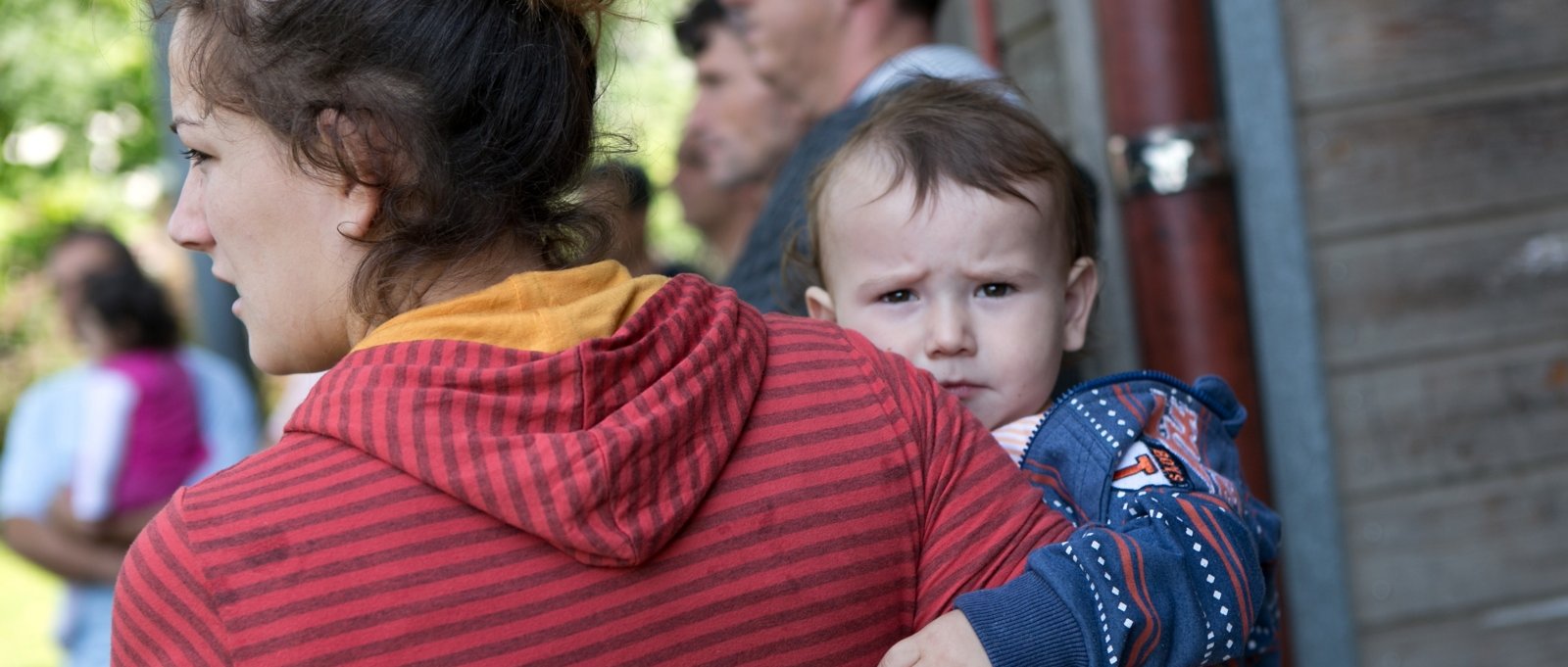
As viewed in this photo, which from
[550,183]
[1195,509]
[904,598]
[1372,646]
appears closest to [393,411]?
[550,183]

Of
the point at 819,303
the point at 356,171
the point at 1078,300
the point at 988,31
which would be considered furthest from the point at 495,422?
the point at 988,31

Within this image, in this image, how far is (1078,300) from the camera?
2.07m

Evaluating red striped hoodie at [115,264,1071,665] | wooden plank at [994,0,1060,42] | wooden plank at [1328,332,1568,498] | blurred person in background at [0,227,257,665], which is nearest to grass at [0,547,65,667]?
blurred person in background at [0,227,257,665]

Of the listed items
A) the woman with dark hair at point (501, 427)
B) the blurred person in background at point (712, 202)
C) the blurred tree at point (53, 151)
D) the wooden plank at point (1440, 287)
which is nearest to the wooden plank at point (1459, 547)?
the wooden plank at point (1440, 287)

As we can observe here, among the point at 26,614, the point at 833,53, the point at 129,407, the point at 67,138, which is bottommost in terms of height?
the point at 26,614

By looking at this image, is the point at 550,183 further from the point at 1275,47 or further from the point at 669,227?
the point at 669,227

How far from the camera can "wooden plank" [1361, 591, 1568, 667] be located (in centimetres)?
295

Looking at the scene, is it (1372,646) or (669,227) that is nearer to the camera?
(1372,646)

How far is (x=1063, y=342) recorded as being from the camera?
6.68ft

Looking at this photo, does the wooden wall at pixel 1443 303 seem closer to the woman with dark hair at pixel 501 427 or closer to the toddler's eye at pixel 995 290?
the toddler's eye at pixel 995 290

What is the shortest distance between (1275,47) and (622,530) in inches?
78.9

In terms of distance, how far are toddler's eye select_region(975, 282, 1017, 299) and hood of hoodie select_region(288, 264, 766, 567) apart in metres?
0.60

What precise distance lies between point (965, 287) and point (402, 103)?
81 cm

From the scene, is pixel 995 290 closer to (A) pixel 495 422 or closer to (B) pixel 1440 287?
(A) pixel 495 422
